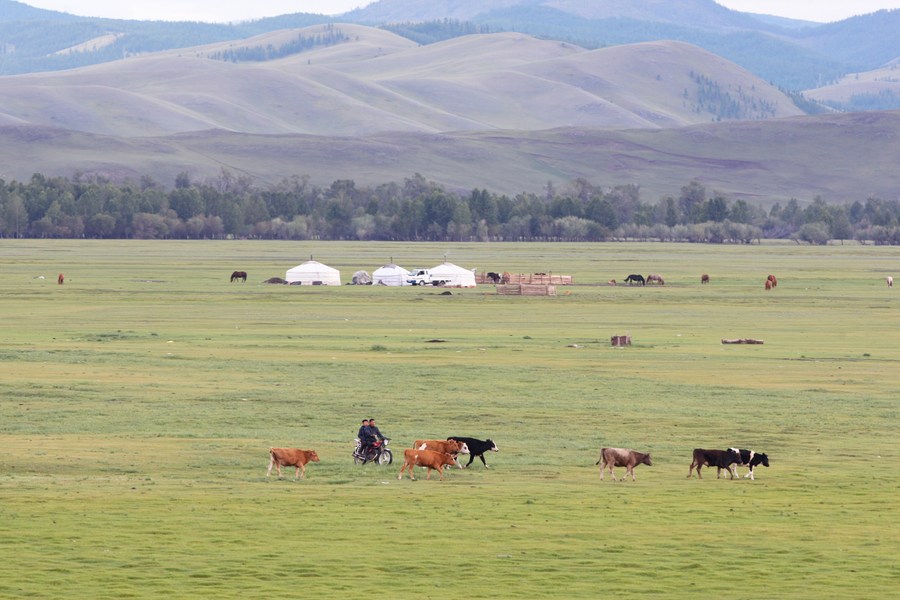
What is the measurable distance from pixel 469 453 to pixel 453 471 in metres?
0.53

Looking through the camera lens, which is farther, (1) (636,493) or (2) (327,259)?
(2) (327,259)

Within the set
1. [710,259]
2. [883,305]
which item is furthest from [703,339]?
[710,259]

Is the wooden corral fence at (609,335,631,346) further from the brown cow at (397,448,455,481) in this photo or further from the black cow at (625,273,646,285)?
the black cow at (625,273,646,285)

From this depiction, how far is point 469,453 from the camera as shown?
32.0 metres

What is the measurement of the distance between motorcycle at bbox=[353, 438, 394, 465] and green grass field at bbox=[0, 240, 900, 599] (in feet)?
0.98

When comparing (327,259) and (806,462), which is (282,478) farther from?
(327,259)

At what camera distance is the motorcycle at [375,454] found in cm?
3219

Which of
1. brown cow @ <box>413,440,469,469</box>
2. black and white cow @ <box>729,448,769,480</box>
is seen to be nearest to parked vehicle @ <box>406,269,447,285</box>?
brown cow @ <box>413,440,469,469</box>

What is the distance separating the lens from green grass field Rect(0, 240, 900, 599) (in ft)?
74.2

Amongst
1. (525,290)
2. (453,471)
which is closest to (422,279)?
(525,290)

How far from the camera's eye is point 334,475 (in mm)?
31328

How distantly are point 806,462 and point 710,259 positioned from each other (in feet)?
484

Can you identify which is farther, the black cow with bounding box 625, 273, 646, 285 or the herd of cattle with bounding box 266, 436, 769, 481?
the black cow with bounding box 625, 273, 646, 285

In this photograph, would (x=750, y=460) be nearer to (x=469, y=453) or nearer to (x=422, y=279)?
(x=469, y=453)
